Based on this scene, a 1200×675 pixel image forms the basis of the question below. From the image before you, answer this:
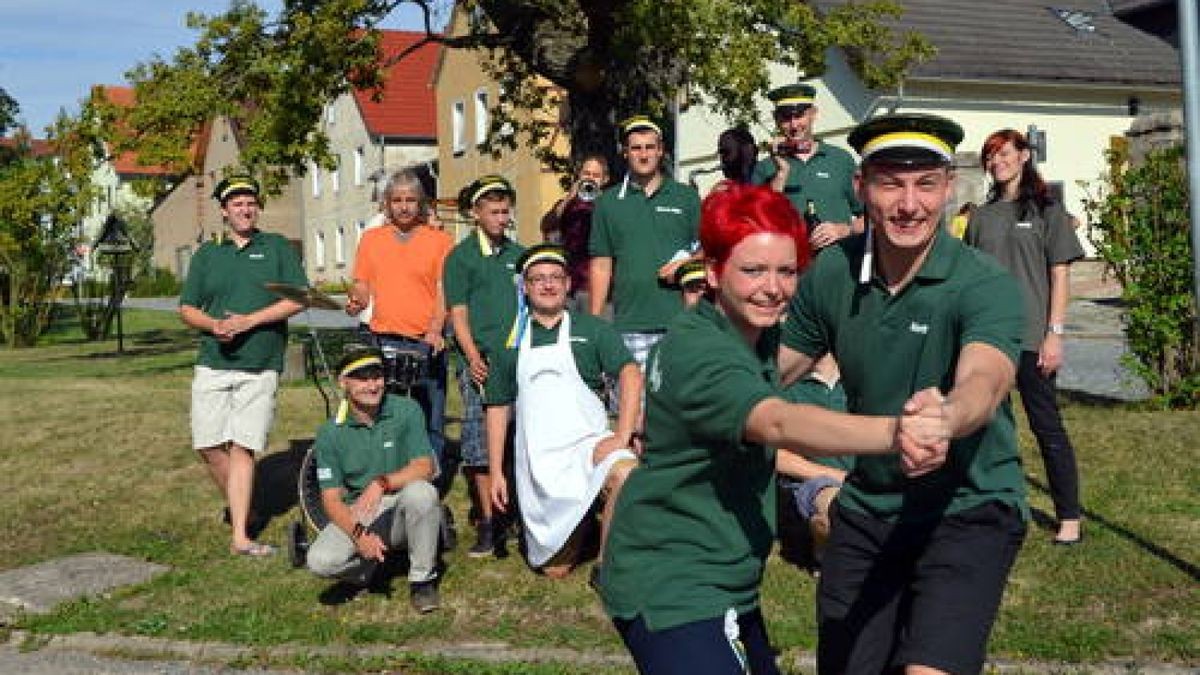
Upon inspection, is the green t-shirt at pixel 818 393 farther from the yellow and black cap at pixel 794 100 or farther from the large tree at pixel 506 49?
the large tree at pixel 506 49

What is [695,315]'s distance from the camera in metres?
3.36

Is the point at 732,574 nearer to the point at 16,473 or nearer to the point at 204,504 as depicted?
the point at 204,504

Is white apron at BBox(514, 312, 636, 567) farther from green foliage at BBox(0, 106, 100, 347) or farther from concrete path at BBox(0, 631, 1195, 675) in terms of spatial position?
green foliage at BBox(0, 106, 100, 347)

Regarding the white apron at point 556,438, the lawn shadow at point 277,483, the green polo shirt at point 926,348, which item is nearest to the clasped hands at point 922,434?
the green polo shirt at point 926,348

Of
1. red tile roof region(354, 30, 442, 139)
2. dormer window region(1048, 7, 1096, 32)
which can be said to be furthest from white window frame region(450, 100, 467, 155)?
dormer window region(1048, 7, 1096, 32)

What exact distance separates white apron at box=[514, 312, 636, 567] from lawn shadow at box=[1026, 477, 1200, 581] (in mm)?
2617

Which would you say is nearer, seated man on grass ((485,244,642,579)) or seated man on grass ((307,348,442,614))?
seated man on grass ((307,348,442,614))

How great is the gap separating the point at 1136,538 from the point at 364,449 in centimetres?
412

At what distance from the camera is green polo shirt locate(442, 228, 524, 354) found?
8000mm

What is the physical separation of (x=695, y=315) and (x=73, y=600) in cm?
545

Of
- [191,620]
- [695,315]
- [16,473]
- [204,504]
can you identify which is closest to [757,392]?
[695,315]

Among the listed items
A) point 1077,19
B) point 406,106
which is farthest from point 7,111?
point 1077,19

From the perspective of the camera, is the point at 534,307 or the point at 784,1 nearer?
the point at 534,307

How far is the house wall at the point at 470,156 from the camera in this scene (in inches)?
1540
